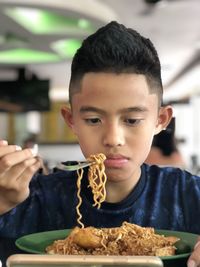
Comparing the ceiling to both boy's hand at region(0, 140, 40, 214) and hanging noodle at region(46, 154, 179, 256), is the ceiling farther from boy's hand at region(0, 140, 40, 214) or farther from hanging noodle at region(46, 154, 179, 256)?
hanging noodle at region(46, 154, 179, 256)

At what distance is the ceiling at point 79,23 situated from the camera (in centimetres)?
418

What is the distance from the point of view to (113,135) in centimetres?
87

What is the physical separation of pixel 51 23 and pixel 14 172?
4262 mm

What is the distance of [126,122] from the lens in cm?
89

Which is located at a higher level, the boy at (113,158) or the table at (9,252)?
the boy at (113,158)

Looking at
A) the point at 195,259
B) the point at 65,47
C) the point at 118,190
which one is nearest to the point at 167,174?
the point at 118,190

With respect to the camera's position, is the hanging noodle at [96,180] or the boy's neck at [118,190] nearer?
the hanging noodle at [96,180]

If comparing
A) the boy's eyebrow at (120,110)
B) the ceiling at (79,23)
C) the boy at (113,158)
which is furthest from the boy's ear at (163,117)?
the ceiling at (79,23)

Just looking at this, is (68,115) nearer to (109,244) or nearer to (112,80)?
(112,80)

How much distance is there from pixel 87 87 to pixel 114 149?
135mm

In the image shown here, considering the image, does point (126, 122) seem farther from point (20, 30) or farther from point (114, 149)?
point (20, 30)

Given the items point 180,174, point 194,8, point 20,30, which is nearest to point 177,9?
point 194,8

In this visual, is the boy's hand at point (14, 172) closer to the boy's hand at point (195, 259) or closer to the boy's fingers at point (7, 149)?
the boy's fingers at point (7, 149)

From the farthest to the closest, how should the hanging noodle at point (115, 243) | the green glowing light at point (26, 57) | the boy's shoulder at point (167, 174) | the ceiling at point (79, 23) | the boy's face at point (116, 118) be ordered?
the green glowing light at point (26, 57), the ceiling at point (79, 23), the boy's shoulder at point (167, 174), the boy's face at point (116, 118), the hanging noodle at point (115, 243)
